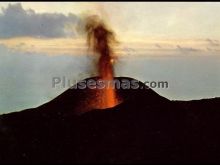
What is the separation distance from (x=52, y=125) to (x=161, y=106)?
10.7 ft

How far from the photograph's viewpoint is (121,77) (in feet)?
44.9

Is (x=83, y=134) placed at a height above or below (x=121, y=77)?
below

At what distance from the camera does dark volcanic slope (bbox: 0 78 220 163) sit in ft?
34.0

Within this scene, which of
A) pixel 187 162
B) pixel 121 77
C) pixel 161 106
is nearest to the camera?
pixel 187 162

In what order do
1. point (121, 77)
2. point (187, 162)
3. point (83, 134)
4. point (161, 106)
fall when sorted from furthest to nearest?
point (121, 77) → point (161, 106) → point (83, 134) → point (187, 162)

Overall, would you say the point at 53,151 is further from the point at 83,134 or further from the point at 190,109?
the point at 190,109

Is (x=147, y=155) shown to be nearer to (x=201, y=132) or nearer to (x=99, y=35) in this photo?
(x=201, y=132)

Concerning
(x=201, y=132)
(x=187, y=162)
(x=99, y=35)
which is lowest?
(x=187, y=162)

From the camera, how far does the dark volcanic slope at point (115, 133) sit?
34.0ft

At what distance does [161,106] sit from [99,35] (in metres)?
2.90

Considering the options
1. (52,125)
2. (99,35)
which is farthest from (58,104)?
(99,35)

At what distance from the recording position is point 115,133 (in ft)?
36.2

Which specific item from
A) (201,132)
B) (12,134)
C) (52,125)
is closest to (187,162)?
(201,132)

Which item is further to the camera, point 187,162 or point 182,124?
point 182,124
